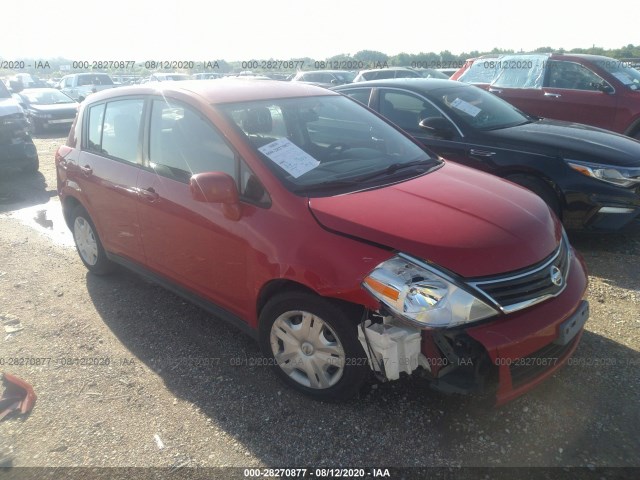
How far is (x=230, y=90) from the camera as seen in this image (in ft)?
10.8

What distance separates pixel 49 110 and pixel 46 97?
1.24 meters

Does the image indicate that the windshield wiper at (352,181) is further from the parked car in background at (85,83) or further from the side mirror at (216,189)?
the parked car in background at (85,83)

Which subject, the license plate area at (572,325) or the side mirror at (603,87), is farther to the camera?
the side mirror at (603,87)

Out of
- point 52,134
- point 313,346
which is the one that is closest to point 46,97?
point 52,134

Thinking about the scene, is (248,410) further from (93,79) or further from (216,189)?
(93,79)

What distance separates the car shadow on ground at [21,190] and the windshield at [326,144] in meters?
5.57

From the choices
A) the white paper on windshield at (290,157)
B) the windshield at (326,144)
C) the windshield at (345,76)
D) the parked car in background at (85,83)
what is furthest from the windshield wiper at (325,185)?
the parked car in background at (85,83)

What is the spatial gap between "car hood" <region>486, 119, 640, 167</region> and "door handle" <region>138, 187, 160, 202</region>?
3.27m

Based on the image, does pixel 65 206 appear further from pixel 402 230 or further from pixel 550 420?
pixel 550 420

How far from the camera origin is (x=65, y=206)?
4570 mm

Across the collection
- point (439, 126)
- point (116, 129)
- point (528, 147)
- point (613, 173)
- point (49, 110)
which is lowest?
point (49, 110)

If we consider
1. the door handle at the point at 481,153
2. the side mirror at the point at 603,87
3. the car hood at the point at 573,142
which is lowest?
the door handle at the point at 481,153

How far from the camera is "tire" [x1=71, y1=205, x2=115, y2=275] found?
14.0ft

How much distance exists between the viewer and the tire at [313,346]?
7.91 ft
